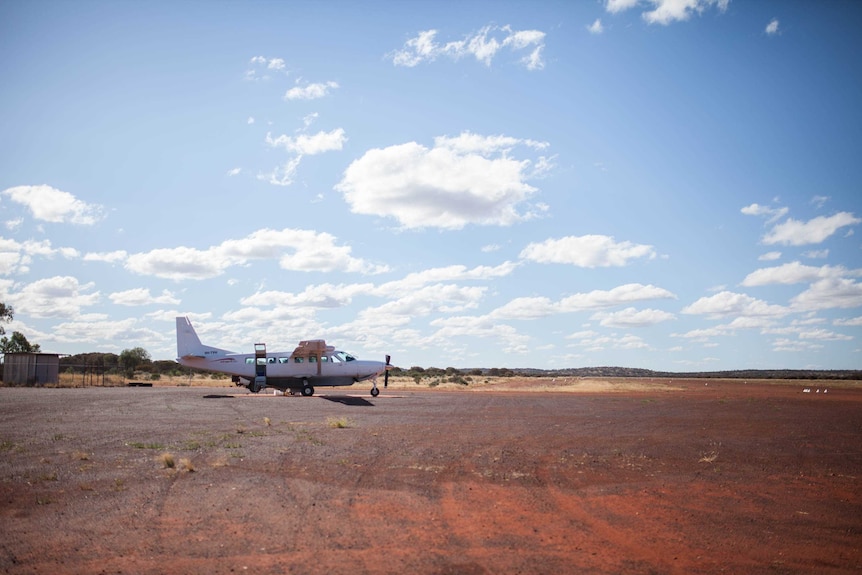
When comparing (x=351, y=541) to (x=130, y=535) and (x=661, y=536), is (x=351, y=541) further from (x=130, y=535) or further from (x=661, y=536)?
(x=661, y=536)

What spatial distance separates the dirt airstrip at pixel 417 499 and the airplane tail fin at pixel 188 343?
1736cm

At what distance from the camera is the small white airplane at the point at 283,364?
3656 centimetres

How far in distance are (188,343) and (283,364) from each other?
546 centimetres

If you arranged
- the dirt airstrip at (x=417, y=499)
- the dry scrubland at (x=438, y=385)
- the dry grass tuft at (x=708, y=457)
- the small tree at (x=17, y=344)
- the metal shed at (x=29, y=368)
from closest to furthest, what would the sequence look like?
1. the dirt airstrip at (x=417, y=499)
2. the dry grass tuft at (x=708, y=457)
3. the metal shed at (x=29, y=368)
4. the dry scrubland at (x=438, y=385)
5. the small tree at (x=17, y=344)

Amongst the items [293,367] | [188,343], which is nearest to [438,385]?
[293,367]

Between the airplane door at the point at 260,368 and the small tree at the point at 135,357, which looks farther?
the small tree at the point at 135,357

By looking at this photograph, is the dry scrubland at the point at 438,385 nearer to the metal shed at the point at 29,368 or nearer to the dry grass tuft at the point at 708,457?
the metal shed at the point at 29,368

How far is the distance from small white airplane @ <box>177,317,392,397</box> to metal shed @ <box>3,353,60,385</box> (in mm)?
15651

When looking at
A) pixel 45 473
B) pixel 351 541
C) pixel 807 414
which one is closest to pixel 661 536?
pixel 351 541

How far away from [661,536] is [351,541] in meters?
4.03

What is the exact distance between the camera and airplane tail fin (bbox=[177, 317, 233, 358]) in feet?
120

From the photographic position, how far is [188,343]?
36.7 meters

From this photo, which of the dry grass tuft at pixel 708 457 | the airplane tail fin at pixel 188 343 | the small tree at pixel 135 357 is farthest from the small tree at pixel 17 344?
the dry grass tuft at pixel 708 457

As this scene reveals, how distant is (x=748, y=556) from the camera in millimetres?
7730
